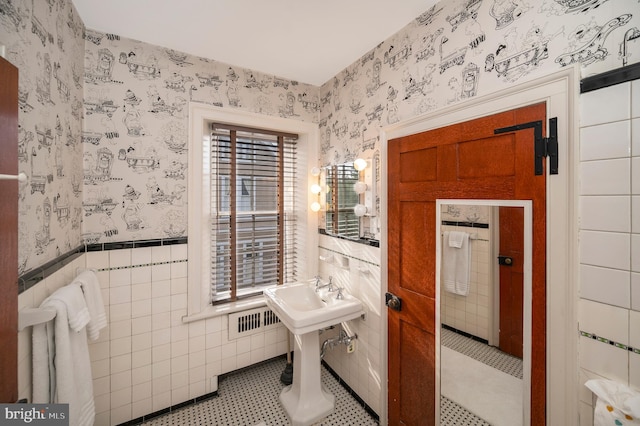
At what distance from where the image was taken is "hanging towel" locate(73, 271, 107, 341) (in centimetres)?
138

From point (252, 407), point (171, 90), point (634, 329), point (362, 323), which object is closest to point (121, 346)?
point (252, 407)

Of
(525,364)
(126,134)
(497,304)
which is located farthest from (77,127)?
(525,364)

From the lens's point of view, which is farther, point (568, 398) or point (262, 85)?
point (262, 85)

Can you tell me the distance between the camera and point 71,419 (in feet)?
A: 3.75

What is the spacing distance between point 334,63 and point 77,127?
1.81 m

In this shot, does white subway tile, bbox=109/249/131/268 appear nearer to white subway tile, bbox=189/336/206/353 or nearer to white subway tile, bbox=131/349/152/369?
white subway tile, bbox=131/349/152/369

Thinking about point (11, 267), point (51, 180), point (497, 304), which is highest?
point (51, 180)

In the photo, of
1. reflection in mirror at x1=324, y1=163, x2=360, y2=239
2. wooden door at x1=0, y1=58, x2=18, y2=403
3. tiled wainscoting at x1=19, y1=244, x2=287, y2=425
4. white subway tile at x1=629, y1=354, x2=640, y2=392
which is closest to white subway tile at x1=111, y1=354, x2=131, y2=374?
tiled wainscoting at x1=19, y1=244, x2=287, y2=425

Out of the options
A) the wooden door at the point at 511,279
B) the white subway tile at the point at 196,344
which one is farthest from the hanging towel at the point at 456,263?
the white subway tile at the point at 196,344

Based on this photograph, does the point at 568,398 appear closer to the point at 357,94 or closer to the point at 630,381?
the point at 630,381

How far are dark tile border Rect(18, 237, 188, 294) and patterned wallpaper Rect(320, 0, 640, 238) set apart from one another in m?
1.54

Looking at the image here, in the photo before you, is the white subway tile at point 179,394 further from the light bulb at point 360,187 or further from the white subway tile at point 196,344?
the light bulb at point 360,187

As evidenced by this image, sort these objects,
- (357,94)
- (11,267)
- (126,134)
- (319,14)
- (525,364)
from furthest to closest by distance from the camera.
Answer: (357,94) → (126,134) → (319,14) → (525,364) → (11,267)

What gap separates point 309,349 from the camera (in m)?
1.95
